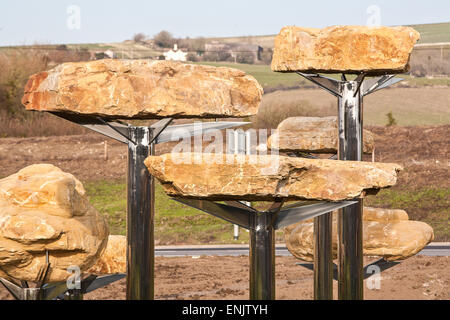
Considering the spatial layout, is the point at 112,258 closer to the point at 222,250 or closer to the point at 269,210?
the point at 269,210

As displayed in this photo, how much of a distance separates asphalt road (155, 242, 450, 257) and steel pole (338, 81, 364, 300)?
9.74 m

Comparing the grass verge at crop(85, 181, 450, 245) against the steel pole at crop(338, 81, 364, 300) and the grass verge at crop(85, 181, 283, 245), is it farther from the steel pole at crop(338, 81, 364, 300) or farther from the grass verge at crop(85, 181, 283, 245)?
the steel pole at crop(338, 81, 364, 300)

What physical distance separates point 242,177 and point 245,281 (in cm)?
1046

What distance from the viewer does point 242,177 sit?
23.7ft

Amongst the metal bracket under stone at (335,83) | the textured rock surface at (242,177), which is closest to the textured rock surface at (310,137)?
the metal bracket under stone at (335,83)

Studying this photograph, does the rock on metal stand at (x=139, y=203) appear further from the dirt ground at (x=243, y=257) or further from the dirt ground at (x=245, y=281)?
the dirt ground at (x=243, y=257)

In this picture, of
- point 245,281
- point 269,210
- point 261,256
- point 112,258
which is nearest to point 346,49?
point 269,210

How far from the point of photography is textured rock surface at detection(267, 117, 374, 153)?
13.3 metres

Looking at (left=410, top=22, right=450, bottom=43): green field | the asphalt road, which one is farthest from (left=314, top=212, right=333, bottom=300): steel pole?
(left=410, top=22, right=450, bottom=43): green field

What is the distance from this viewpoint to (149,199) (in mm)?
8438

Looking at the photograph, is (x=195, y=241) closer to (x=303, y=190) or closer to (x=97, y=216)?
(x=97, y=216)

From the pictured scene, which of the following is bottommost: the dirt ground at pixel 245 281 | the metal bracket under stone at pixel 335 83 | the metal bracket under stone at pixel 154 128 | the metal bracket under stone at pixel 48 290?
the dirt ground at pixel 245 281

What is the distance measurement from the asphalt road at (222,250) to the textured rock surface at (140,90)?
1356 centimetres

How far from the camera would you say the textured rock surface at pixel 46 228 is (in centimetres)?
984
